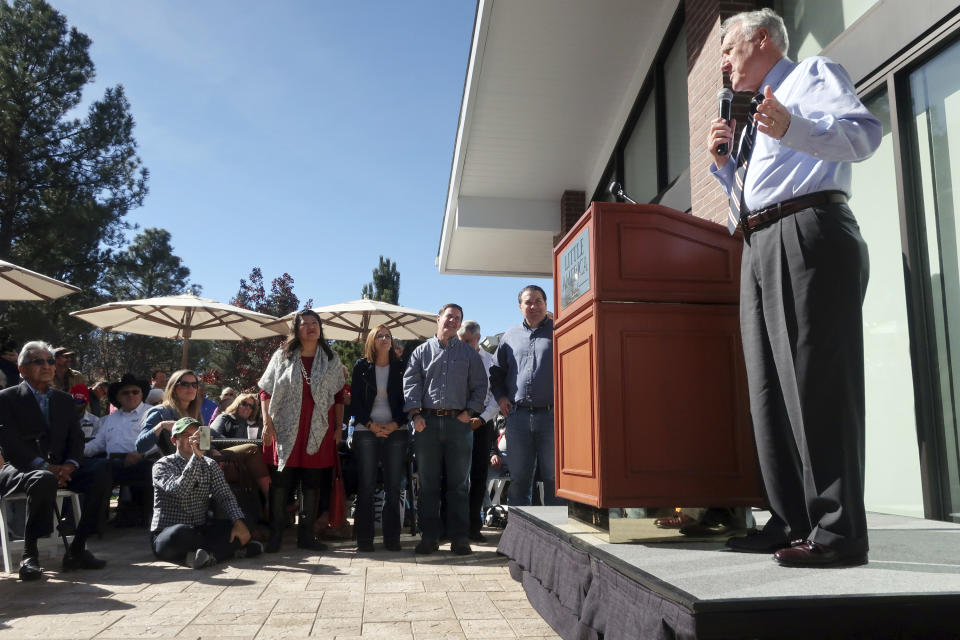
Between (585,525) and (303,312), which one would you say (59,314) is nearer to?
(303,312)

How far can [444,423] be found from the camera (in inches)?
229

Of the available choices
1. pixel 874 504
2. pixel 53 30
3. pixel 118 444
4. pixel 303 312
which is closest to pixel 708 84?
pixel 874 504

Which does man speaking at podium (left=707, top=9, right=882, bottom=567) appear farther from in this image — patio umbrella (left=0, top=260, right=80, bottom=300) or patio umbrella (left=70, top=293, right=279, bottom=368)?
patio umbrella (left=70, top=293, right=279, bottom=368)

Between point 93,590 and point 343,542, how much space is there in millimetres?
2521

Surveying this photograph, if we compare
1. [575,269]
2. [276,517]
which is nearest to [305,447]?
[276,517]

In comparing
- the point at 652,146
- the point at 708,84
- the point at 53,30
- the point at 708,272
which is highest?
the point at 53,30

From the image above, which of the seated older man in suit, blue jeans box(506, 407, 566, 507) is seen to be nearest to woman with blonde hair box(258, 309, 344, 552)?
the seated older man in suit

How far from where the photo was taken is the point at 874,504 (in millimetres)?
4574

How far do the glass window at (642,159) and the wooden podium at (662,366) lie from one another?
5.74 metres

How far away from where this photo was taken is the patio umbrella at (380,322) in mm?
11281

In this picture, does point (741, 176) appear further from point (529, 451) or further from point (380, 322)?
point (380, 322)

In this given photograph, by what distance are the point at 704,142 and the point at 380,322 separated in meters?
7.43

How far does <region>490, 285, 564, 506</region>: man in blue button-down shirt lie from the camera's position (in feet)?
18.3

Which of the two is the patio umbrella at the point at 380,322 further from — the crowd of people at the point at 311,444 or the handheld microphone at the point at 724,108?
the handheld microphone at the point at 724,108
